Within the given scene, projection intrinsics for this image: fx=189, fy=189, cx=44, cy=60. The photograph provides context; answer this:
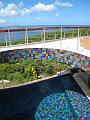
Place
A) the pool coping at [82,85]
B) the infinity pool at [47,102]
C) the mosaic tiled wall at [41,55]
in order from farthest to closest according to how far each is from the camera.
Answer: the pool coping at [82,85] → the infinity pool at [47,102] → the mosaic tiled wall at [41,55]

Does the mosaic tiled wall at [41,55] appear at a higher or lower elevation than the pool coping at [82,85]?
higher

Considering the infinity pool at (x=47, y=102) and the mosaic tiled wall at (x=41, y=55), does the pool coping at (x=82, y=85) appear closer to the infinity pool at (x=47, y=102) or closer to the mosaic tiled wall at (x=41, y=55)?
the infinity pool at (x=47, y=102)

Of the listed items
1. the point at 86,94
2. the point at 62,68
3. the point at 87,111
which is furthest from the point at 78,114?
the point at 62,68

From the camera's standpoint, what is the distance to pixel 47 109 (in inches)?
383

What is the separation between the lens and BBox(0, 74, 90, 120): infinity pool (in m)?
8.89

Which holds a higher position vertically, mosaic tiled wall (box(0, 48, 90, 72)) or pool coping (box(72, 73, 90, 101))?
mosaic tiled wall (box(0, 48, 90, 72))

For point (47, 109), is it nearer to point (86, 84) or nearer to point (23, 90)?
point (23, 90)

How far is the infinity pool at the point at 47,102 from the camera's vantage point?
8891 millimetres

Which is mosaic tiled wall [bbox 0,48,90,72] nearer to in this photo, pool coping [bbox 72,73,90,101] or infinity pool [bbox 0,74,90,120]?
infinity pool [bbox 0,74,90,120]

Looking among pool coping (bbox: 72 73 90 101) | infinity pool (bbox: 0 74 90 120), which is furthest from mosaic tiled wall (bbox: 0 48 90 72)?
pool coping (bbox: 72 73 90 101)

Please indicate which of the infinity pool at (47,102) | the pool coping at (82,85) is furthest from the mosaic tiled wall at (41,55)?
the pool coping at (82,85)

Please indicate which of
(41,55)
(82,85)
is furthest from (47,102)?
(41,55)

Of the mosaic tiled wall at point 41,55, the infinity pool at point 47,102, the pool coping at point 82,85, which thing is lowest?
the infinity pool at point 47,102

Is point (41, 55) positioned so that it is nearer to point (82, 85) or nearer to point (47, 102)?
point (47, 102)
